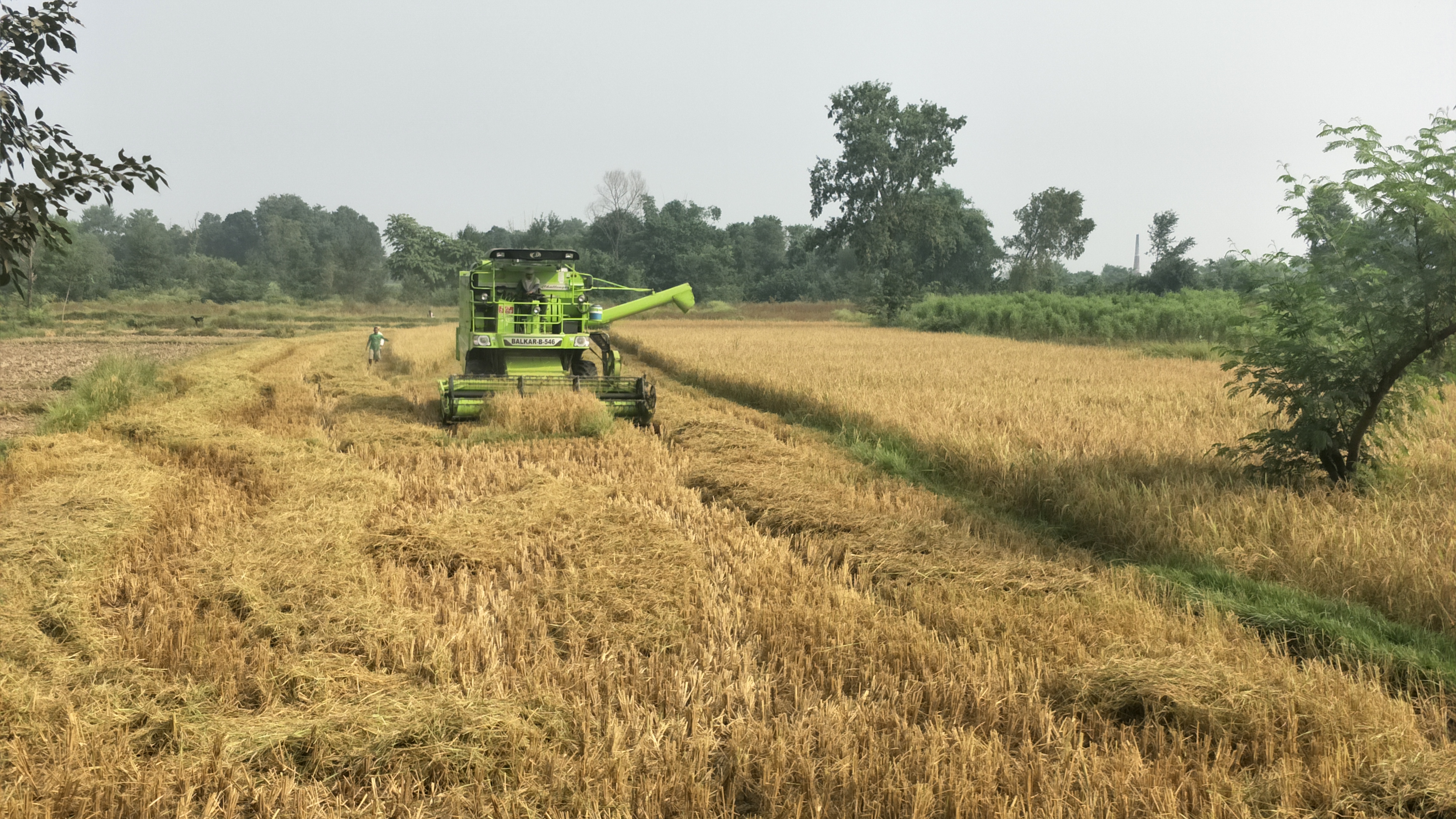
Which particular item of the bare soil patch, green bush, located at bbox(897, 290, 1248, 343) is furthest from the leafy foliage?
the bare soil patch

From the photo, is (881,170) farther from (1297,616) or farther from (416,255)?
(1297,616)

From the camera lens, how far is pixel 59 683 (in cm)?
362

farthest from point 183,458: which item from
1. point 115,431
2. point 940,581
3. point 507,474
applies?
point 940,581

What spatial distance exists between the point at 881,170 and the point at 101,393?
5425 cm

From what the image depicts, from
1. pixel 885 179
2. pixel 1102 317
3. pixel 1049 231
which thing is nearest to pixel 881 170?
pixel 885 179

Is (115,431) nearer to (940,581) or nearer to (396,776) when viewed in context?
(396,776)

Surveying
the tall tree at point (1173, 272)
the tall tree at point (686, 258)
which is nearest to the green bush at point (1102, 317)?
the tall tree at point (1173, 272)

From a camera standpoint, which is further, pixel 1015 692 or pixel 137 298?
pixel 137 298

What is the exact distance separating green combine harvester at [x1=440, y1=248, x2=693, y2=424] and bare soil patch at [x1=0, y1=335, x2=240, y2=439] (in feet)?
18.5

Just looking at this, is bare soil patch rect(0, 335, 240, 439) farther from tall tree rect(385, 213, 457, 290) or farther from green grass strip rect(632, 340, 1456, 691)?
tall tree rect(385, 213, 457, 290)

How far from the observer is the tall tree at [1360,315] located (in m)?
5.98

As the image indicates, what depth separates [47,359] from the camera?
21797 mm

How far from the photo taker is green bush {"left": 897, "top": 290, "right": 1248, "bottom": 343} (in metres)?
26.7

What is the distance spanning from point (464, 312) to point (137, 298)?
55836 millimetres
